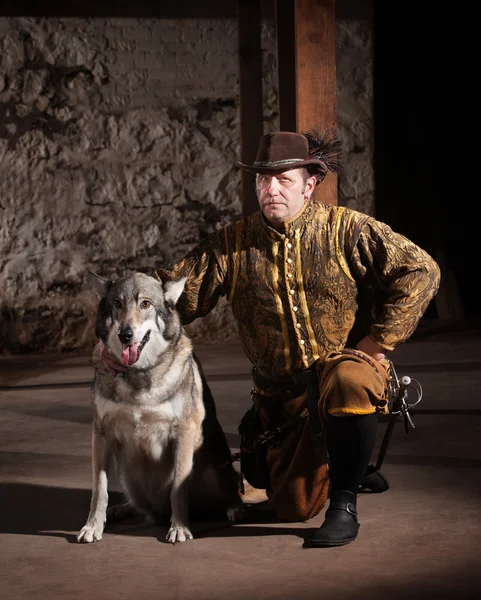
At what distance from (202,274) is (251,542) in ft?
3.40

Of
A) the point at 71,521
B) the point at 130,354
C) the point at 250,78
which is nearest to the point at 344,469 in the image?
the point at 130,354

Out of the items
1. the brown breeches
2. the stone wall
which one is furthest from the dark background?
the brown breeches

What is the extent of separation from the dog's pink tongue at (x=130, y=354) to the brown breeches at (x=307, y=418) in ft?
1.97

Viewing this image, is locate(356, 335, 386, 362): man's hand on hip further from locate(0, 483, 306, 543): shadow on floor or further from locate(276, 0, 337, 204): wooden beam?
locate(276, 0, 337, 204): wooden beam

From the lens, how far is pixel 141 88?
8.71 m

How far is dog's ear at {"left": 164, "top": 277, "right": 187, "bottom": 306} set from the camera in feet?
11.9

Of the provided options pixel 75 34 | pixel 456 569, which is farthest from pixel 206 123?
pixel 456 569

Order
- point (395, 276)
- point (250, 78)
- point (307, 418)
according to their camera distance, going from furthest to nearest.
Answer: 1. point (250, 78)
2. point (307, 418)
3. point (395, 276)

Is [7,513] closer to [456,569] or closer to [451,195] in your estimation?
[456,569]

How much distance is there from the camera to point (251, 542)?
3.45m

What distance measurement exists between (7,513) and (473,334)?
5862mm

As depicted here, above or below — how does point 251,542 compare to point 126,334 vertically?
below

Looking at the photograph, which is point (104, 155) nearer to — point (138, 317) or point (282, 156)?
point (282, 156)

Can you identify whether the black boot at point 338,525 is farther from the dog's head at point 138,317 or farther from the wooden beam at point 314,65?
the wooden beam at point 314,65
